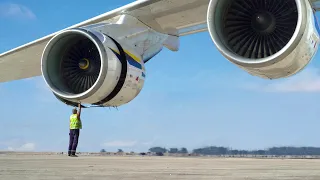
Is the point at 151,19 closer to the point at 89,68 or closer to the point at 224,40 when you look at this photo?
the point at 89,68

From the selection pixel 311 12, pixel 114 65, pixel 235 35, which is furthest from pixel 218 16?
pixel 114 65

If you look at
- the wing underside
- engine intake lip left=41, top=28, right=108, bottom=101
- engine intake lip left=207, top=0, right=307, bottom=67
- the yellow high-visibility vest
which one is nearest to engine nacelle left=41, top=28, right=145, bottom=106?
engine intake lip left=41, top=28, right=108, bottom=101

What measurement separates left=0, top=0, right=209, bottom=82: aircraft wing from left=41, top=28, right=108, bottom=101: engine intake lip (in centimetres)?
143

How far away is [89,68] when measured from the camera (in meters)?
7.66

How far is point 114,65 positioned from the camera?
731 centimetres

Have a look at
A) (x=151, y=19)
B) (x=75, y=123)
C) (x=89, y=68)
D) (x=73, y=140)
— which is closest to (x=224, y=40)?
(x=89, y=68)

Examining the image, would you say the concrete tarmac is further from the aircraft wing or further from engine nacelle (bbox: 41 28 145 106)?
the aircraft wing

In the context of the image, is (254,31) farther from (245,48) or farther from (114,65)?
(114,65)

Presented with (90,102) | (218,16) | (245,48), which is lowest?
(90,102)

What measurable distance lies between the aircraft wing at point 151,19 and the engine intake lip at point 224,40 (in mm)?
2412

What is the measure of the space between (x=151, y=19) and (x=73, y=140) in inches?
141

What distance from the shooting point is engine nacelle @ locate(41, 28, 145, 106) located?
725 centimetres

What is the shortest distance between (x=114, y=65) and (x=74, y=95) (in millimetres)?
950

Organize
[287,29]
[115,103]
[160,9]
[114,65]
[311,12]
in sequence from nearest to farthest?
[311,12] → [287,29] → [114,65] → [115,103] → [160,9]
